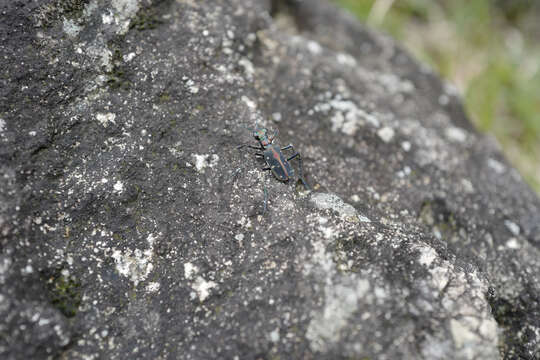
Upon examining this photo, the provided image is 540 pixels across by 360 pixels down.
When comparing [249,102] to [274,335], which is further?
[249,102]

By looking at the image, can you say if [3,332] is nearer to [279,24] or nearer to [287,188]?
[287,188]

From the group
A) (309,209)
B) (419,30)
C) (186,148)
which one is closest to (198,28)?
(186,148)

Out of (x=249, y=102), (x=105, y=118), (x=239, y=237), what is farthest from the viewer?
(x=249, y=102)

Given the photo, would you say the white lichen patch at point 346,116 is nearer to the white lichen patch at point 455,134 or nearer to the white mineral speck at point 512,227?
the white lichen patch at point 455,134

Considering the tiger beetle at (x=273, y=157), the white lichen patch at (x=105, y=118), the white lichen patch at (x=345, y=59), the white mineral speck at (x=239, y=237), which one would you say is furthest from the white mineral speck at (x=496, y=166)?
the white lichen patch at (x=105, y=118)

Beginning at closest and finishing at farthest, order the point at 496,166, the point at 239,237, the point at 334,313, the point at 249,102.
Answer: the point at 334,313
the point at 239,237
the point at 249,102
the point at 496,166

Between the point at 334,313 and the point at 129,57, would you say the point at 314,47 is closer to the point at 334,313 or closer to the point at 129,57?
the point at 129,57

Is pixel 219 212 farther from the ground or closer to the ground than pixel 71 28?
closer to the ground

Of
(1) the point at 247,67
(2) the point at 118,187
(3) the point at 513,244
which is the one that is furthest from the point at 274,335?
(3) the point at 513,244
